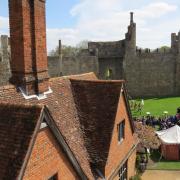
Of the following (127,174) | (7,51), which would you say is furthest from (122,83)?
(7,51)

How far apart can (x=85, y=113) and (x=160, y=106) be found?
25.5 meters

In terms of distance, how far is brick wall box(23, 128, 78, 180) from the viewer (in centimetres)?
788

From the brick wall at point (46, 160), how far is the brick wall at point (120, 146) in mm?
2882

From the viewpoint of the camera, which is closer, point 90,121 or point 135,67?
point 90,121

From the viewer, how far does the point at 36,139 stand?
318 inches

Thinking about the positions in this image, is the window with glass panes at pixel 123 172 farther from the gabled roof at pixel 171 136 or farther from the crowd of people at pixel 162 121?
→ the crowd of people at pixel 162 121

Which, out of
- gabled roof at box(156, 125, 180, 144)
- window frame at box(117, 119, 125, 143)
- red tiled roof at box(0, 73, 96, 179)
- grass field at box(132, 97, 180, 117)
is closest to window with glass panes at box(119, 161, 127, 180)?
window frame at box(117, 119, 125, 143)

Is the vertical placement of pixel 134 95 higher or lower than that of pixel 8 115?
lower

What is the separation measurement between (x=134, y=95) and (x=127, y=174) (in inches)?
1218

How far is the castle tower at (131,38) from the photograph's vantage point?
45156mm

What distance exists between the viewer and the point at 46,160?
8508 millimetres

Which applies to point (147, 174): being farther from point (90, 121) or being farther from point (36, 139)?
point (36, 139)

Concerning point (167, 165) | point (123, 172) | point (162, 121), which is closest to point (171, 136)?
point (167, 165)

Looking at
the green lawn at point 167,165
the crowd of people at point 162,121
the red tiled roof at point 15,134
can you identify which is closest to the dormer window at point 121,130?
the red tiled roof at point 15,134
